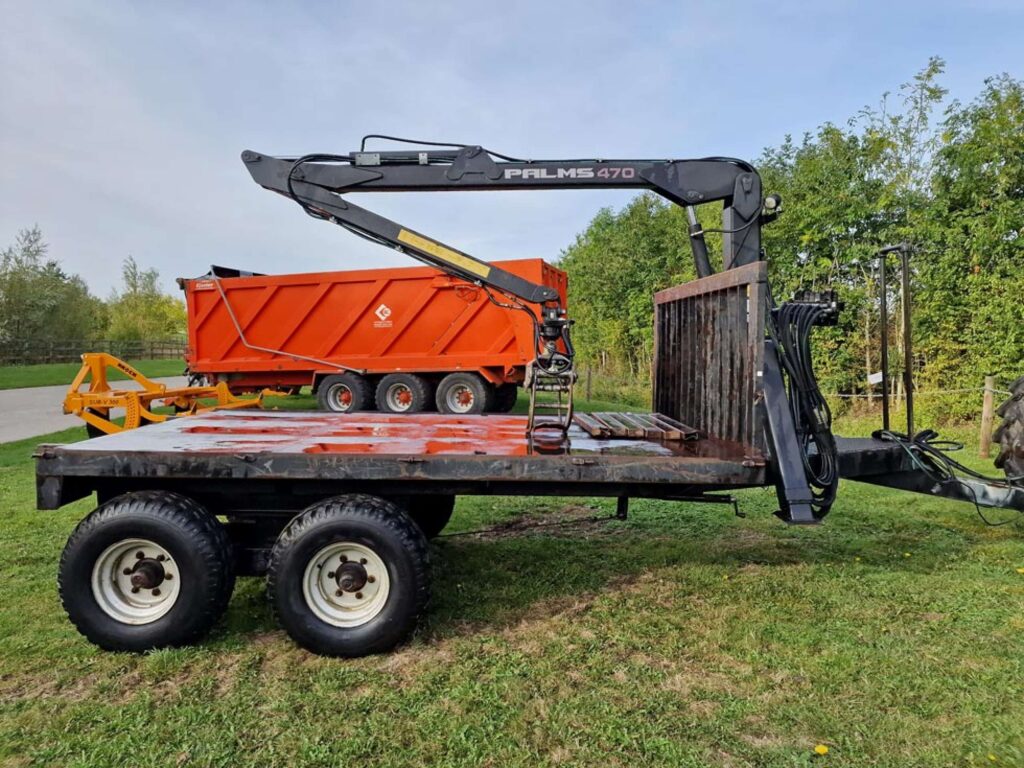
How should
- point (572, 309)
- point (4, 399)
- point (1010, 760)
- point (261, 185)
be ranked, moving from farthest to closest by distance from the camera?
point (572, 309)
point (4, 399)
point (261, 185)
point (1010, 760)

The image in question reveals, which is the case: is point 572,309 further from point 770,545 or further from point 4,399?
point 770,545

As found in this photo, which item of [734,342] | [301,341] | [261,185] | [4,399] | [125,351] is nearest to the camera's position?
[734,342]

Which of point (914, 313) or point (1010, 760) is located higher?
point (914, 313)

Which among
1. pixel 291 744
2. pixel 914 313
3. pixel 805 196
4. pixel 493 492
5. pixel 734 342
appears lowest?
pixel 291 744

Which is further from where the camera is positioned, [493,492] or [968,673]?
[493,492]

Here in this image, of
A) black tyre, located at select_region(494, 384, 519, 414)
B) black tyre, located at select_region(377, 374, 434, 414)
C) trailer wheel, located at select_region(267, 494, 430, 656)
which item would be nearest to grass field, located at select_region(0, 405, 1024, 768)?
trailer wheel, located at select_region(267, 494, 430, 656)

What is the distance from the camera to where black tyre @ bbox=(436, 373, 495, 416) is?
12.2 metres

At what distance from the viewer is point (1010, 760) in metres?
2.43

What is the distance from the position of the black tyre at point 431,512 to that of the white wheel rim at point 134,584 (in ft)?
5.51

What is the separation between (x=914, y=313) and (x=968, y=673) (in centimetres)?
1020

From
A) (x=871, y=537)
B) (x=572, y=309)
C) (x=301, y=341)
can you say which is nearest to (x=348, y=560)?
(x=871, y=537)

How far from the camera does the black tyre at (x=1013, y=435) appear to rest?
463 centimetres

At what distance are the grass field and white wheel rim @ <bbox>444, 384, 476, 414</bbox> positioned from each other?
24.7ft

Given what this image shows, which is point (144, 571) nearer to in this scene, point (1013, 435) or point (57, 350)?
point (1013, 435)
